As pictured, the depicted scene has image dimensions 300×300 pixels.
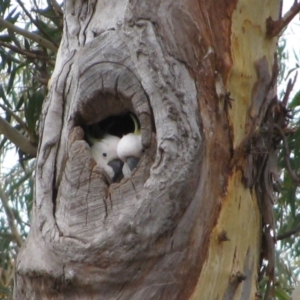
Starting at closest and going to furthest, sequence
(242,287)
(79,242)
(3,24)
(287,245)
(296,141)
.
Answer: (79,242)
(242,287)
(296,141)
(3,24)
(287,245)

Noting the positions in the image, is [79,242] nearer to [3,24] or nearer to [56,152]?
[56,152]

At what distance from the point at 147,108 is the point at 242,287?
54 cm

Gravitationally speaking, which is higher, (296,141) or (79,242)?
(296,141)

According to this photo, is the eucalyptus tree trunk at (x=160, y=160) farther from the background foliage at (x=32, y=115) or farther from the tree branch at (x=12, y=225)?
the tree branch at (x=12, y=225)

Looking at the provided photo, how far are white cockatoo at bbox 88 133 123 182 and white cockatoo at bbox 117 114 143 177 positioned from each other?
2 cm

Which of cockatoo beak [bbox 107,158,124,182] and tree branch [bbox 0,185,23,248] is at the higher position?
cockatoo beak [bbox 107,158,124,182]

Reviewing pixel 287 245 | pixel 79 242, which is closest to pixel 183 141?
pixel 79 242

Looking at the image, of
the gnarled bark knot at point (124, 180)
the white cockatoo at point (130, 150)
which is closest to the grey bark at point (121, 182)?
the gnarled bark knot at point (124, 180)

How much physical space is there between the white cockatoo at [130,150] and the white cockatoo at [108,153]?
2 centimetres

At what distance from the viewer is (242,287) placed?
69.5 inches

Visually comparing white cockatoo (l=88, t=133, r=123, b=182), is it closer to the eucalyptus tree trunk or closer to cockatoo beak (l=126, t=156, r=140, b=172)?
cockatoo beak (l=126, t=156, r=140, b=172)

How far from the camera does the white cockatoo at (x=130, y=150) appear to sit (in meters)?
2.01

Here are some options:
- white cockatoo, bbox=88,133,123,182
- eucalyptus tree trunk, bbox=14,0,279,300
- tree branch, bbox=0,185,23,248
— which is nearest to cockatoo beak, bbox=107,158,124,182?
white cockatoo, bbox=88,133,123,182

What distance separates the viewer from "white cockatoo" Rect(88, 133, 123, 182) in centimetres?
201
